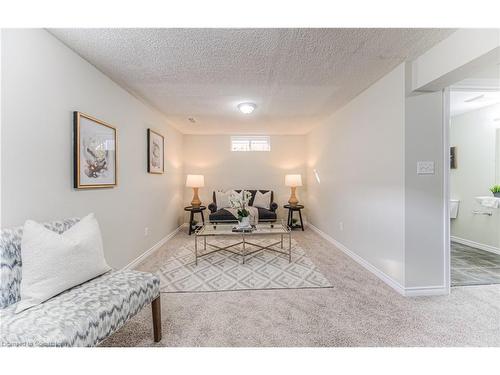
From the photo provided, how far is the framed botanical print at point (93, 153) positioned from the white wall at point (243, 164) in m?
2.93

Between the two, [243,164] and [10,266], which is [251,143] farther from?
[10,266]

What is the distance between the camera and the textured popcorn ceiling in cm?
162

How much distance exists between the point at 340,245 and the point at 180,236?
9.87 ft

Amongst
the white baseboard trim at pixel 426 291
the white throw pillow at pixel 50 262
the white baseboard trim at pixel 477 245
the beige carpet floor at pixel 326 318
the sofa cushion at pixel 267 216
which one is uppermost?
the white throw pillow at pixel 50 262

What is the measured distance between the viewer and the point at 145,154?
3.13 metres

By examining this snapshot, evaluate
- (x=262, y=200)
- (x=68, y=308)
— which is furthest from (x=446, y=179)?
(x=262, y=200)

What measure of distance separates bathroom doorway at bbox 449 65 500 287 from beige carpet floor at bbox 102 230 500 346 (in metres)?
1.12

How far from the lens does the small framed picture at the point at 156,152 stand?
3.22 meters

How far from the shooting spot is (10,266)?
44.4 inches

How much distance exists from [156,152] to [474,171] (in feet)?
17.2

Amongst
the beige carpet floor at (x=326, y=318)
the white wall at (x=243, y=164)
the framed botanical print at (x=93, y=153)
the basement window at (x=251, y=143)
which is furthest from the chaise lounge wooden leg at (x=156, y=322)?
the basement window at (x=251, y=143)

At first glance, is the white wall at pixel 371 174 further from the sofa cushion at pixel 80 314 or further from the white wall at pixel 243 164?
the sofa cushion at pixel 80 314

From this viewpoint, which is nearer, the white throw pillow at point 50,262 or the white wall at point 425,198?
the white throw pillow at point 50,262
